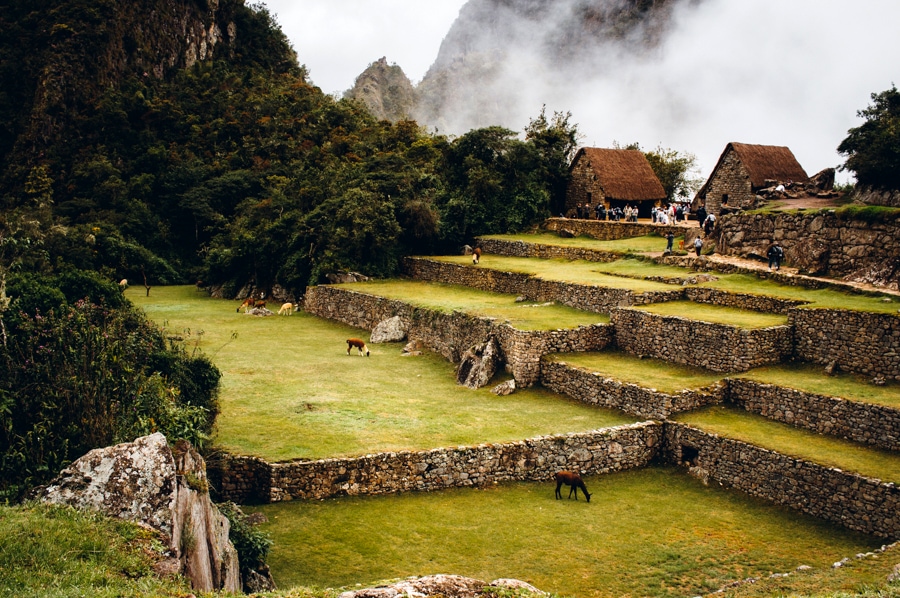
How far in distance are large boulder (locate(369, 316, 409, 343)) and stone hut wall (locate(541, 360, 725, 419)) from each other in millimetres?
8293

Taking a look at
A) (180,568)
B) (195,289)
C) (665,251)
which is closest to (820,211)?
(665,251)

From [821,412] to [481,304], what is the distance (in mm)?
13957

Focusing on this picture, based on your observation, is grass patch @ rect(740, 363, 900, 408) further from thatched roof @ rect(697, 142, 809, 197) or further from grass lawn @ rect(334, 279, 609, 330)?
thatched roof @ rect(697, 142, 809, 197)

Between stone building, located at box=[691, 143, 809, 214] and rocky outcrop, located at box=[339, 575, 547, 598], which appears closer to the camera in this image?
rocky outcrop, located at box=[339, 575, 547, 598]

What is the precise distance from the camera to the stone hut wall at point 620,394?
19547 mm

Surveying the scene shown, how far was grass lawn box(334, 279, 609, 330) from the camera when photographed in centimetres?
2533

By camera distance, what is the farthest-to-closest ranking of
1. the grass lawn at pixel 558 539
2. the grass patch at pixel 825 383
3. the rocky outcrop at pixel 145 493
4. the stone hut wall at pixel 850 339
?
the stone hut wall at pixel 850 339 < the grass patch at pixel 825 383 < the grass lawn at pixel 558 539 < the rocky outcrop at pixel 145 493

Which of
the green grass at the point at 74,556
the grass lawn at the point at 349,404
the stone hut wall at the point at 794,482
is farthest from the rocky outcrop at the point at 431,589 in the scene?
the stone hut wall at the point at 794,482

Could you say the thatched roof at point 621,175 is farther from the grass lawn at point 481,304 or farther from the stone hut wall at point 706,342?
the stone hut wall at point 706,342

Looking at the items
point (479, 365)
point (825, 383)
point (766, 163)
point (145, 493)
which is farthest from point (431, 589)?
point (766, 163)

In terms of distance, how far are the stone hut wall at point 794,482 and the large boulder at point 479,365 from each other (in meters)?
6.55

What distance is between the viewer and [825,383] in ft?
63.9

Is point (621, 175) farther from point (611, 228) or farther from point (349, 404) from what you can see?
point (349, 404)

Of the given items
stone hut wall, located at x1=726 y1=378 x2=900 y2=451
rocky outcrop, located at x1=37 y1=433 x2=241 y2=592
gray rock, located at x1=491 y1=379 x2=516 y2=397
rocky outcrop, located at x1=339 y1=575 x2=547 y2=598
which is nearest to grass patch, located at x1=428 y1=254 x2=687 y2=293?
gray rock, located at x1=491 y1=379 x2=516 y2=397
